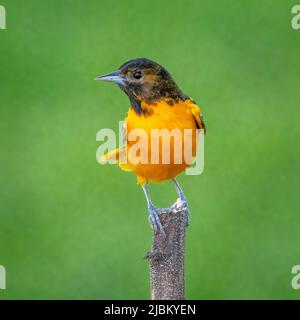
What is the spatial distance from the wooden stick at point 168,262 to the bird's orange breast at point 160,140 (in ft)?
1.68

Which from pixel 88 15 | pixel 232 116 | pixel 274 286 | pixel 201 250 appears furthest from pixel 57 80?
pixel 274 286

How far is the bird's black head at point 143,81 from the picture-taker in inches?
244

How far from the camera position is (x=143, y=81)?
625 centimetres

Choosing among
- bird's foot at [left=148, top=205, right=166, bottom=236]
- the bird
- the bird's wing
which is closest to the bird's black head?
the bird

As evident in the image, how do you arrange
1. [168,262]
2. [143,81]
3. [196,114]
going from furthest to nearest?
[196,114], [143,81], [168,262]

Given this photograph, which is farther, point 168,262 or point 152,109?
point 152,109

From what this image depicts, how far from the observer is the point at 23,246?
362 inches

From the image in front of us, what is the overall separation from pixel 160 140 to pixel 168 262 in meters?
0.85

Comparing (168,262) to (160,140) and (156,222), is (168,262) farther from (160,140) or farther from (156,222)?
(160,140)

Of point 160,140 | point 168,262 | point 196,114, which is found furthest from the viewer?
point 196,114

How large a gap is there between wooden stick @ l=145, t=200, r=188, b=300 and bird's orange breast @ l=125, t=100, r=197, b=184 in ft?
1.68

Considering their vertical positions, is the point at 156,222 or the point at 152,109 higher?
the point at 152,109

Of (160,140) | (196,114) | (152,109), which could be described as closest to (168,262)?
(160,140)

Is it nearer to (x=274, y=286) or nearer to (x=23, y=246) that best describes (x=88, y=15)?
(x=23, y=246)
